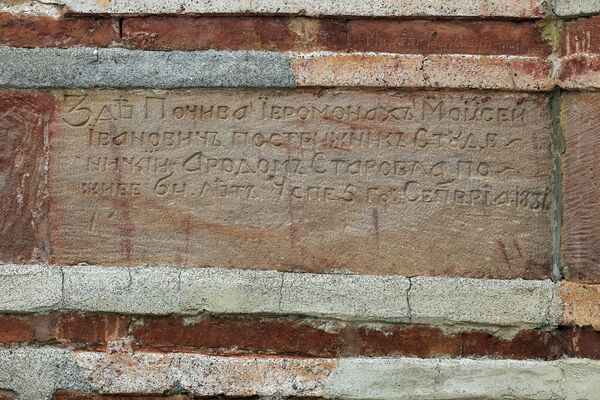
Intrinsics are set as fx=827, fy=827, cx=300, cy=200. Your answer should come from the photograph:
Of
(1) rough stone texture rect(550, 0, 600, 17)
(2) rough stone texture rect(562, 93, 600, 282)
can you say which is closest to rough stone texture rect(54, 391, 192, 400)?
(2) rough stone texture rect(562, 93, 600, 282)

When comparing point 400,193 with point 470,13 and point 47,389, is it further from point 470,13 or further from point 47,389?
point 47,389

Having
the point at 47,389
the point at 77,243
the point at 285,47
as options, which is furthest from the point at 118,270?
the point at 285,47

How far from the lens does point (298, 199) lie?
3342 mm

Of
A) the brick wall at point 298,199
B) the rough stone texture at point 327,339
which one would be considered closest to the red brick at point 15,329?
the brick wall at point 298,199

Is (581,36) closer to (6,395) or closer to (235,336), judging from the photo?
(235,336)

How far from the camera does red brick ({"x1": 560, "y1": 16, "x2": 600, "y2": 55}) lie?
127 inches

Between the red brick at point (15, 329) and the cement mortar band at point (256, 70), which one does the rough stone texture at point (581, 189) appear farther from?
the red brick at point (15, 329)

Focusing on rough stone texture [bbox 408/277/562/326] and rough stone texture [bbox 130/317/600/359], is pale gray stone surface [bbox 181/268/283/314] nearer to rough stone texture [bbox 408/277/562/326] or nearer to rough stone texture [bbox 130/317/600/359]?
rough stone texture [bbox 130/317/600/359]

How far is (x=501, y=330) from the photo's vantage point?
328cm

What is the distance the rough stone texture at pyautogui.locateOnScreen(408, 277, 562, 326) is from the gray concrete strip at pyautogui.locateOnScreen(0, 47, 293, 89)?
1.16 m

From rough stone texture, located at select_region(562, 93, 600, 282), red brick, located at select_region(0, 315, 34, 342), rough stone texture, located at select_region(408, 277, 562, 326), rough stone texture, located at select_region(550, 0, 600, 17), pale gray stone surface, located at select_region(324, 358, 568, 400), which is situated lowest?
pale gray stone surface, located at select_region(324, 358, 568, 400)

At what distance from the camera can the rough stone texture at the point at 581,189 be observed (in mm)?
3234

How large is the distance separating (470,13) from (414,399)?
1.55m

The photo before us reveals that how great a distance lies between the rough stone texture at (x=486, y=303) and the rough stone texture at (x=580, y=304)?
0.12 ft
